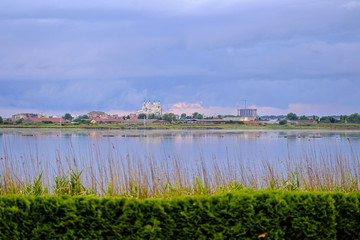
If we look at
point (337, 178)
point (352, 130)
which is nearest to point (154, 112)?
point (352, 130)

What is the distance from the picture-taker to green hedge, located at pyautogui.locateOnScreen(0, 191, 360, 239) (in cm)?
588

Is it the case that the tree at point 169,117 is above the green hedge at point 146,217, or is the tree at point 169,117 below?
above

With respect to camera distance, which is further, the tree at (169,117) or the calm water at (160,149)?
the tree at (169,117)

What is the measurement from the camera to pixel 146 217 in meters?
5.91

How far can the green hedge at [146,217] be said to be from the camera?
588 cm

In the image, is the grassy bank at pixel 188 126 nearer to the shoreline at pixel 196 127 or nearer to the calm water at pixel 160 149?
the shoreline at pixel 196 127

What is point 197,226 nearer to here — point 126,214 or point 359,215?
point 126,214

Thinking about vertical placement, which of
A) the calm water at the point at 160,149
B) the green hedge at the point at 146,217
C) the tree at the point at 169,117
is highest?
the tree at the point at 169,117

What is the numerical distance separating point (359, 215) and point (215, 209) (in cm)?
222

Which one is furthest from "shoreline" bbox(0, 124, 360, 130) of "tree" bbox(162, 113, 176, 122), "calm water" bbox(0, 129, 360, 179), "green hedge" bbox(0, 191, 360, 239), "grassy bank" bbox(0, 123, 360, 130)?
"green hedge" bbox(0, 191, 360, 239)

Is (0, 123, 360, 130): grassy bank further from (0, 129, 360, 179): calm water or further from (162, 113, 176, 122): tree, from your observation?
(0, 129, 360, 179): calm water

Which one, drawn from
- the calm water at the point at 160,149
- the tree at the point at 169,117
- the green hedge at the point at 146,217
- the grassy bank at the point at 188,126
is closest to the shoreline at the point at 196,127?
the grassy bank at the point at 188,126

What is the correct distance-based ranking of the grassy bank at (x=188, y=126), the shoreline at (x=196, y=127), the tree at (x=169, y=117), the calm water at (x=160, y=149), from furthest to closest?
1. the tree at (x=169, y=117)
2. the shoreline at (x=196, y=127)
3. the grassy bank at (x=188, y=126)
4. the calm water at (x=160, y=149)

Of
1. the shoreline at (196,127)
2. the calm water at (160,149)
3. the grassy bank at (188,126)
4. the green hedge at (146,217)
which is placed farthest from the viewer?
the shoreline at (196,127)
